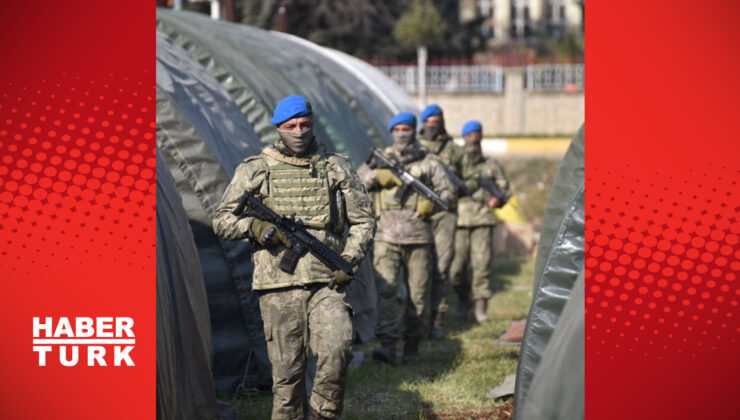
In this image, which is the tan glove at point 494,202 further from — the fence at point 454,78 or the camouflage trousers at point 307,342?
the fence at point 454,78

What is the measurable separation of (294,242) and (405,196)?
12.4ft

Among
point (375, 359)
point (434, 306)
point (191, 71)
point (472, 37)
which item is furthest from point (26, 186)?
point (472, 37)

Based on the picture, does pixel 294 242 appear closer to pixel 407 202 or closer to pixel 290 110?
pixel 290 110

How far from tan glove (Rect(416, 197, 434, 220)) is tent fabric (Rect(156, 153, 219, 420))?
312cm

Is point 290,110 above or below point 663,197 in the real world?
above

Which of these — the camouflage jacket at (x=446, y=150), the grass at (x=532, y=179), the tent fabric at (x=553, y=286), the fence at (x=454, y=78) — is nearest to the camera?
the tent fabric at (x=553, y=286)

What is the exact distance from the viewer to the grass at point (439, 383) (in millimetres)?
8945

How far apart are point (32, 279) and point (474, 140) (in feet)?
27.4

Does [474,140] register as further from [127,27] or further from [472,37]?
[472,37]

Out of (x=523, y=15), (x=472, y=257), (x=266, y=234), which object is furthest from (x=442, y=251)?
(x=523, y=15)

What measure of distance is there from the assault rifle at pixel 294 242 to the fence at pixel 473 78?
28.1 meters

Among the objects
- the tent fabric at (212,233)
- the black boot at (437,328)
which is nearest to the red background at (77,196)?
the tent fabric at (212,233)

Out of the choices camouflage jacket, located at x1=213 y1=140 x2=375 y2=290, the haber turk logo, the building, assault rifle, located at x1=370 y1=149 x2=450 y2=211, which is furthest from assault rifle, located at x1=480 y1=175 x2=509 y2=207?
the building

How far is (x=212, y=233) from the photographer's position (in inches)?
372
